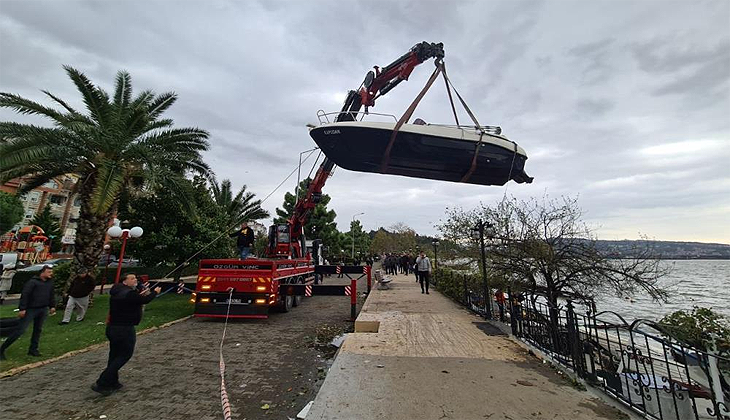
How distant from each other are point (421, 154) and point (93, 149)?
979 centimetres

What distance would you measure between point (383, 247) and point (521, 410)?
207ft

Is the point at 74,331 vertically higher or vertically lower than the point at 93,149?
lower

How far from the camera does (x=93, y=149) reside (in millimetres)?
9570

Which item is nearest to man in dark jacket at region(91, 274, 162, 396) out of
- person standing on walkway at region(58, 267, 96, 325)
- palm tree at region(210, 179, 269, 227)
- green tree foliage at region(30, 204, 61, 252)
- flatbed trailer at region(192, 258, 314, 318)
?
flatbed trailer at region(192, 258, 314, 318)

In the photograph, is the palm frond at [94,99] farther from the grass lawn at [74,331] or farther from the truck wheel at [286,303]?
the truck wheel at [286,303]

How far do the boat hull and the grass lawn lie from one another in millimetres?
6215

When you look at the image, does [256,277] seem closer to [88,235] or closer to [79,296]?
[79,296]

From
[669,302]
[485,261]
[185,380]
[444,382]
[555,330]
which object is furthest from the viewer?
[485,261]

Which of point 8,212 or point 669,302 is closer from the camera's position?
point 669,302

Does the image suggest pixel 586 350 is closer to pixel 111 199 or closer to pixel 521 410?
pixel 521 410

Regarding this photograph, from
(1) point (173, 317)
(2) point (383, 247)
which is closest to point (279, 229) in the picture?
(1) point (173, 317)

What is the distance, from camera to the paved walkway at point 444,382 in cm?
332

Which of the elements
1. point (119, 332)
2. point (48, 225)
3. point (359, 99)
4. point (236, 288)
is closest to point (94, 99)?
point (236, 288)

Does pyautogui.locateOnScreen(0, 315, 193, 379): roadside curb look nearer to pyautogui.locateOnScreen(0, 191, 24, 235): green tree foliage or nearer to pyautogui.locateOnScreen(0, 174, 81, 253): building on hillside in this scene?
pyautogui.locateOnScreen(0, 191, 24, 235): green tree foliage
